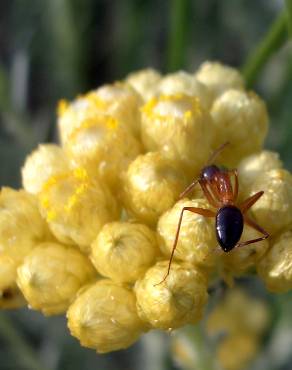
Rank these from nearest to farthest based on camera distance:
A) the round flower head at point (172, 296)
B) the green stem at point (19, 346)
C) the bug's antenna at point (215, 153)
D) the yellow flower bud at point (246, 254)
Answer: the round flower head at point (172, 296) → the yellow flower bud at point (246, 254) → the bug's antenna at point (215, 153) → the green stem at point (19, 346)

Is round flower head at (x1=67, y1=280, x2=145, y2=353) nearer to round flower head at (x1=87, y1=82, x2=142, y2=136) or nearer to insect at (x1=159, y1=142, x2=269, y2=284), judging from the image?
Result: insect at (x1=159, y1=142, x2=269, y2=284)

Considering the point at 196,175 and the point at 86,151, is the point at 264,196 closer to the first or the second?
the point at 196,175

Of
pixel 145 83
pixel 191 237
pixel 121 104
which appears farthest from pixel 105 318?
pixel 145 83

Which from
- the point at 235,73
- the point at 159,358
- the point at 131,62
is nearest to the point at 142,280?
the point at 235,73

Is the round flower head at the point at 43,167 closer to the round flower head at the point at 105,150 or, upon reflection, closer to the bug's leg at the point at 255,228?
the round flower head at the point at 105,150

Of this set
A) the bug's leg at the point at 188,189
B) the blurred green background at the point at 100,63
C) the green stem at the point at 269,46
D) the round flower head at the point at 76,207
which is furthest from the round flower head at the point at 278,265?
the blurred green background at the point at 100,63

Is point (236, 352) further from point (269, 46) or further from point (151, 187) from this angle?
point (151, 187)
